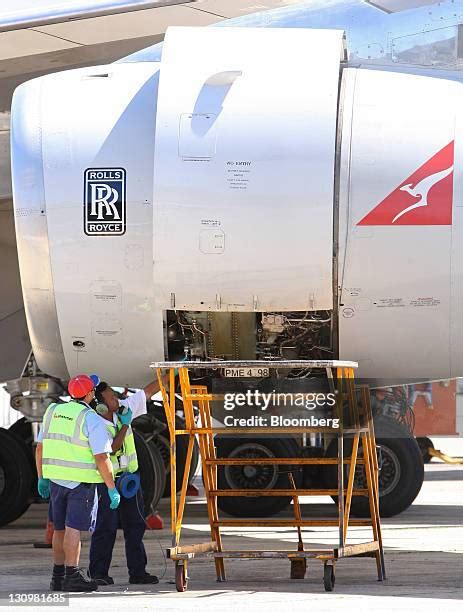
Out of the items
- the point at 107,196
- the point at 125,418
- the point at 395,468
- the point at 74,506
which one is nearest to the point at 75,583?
the point at 74,506

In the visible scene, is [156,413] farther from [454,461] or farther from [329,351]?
[454,461]

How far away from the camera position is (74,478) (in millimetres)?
9344

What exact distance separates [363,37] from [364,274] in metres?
2.17

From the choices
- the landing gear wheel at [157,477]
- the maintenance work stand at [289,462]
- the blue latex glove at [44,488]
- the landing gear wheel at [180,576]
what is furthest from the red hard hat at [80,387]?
the landing gear wheel at [157,477]

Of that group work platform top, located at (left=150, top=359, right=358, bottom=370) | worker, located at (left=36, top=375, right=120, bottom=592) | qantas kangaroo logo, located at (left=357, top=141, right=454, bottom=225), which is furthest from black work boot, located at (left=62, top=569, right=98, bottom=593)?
qantas kangaroo logo, located at (left=357, top=141, right=454, bottom=225)

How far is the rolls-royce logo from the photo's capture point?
33.1ft

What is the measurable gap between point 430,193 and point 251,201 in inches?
55.0

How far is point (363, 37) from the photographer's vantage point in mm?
10477

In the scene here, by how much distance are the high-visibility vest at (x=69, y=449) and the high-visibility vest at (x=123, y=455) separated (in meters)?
0.78

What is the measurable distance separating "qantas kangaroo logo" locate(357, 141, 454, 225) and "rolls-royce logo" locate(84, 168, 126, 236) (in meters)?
2.26

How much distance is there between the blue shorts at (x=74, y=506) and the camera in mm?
9328

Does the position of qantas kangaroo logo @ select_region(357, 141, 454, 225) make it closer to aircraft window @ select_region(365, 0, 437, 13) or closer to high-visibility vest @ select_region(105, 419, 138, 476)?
aircraft window @ select_region(365, 0, 437, 13)

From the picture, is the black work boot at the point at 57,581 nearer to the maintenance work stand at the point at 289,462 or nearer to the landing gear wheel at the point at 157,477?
the maintenance work stand at the point at 289,462

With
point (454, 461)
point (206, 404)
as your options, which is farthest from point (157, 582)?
point (454, 461)
